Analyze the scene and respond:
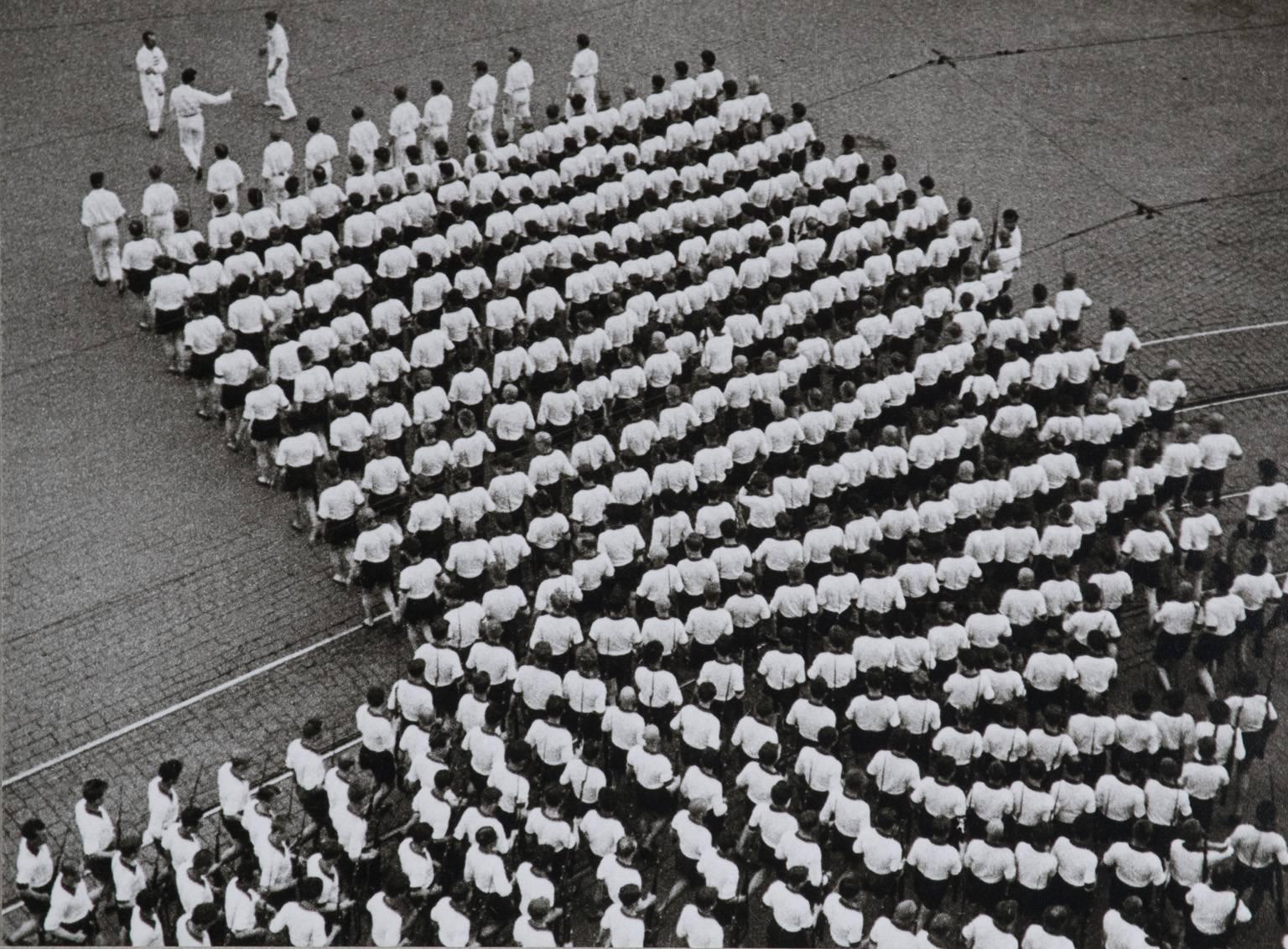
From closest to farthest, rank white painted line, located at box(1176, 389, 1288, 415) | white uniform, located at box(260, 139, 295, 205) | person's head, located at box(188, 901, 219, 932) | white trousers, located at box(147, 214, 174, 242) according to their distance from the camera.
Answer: person's head, located at box(188, 901, 219, 932) → white painted line, located at box(1176, 389, 1288, 415) → white trousers, located at box(147, 214, 174, 242) → white uniform, located at box(260, 139, 295, 205)

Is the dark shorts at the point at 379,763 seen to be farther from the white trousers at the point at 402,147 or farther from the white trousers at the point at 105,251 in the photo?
the white trousers at the point at 402,147

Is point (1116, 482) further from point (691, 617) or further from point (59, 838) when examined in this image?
point (59, 838)

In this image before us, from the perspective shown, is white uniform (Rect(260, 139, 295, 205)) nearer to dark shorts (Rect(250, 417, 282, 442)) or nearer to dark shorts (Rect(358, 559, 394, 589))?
dark shorts (Rect(250, 417, 282, 442))

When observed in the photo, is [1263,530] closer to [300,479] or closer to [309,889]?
[300,479]

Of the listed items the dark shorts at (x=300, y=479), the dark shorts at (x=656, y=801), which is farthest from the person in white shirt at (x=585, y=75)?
the dark shorts at (x=656, y=801)

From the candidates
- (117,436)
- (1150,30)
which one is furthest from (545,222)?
(1150,30)

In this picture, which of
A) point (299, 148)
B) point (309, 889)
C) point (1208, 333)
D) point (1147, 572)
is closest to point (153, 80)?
point (299, 148)

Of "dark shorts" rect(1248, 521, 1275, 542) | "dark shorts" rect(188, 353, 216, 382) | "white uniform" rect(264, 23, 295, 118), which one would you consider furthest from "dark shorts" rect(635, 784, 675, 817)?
"white uniform" rect(264, 23, 295, 118)
